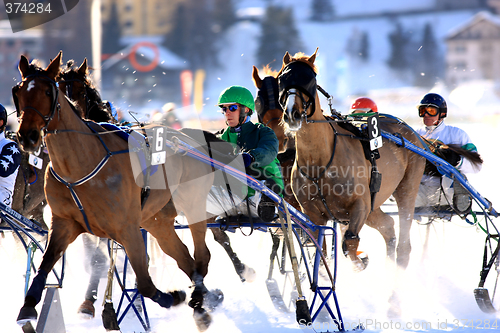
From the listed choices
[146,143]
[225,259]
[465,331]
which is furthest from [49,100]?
[225,259]

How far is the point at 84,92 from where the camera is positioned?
482cm

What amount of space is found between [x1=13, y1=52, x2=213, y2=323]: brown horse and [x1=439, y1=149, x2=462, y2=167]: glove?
3.15 meters

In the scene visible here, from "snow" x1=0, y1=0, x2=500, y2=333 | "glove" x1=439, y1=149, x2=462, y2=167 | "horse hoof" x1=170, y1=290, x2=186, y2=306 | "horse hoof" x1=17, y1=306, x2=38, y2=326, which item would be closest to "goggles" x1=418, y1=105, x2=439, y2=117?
"snow" x1=0, y1=0, x2=500, y2=333

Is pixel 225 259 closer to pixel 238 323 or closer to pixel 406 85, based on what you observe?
pixel 238 323

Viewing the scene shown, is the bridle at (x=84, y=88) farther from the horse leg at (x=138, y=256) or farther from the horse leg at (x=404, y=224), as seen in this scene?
the horse leg at (x=404, y=224)

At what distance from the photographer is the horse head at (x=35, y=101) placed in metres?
2.90

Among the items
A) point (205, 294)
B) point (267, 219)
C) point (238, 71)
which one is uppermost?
point (238, 71)

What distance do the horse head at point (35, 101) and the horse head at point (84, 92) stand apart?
5.29 ft

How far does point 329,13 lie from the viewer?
69375mm

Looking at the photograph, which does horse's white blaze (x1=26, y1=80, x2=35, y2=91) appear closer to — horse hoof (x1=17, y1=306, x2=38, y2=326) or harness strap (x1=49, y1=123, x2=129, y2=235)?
harness strap (x1=49, y1=123, x2=129, y2=235)

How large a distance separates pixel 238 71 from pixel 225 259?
5217 centimetres

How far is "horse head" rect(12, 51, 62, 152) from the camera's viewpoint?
2.90 m

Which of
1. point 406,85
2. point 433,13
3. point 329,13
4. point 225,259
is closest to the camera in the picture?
point 225,259

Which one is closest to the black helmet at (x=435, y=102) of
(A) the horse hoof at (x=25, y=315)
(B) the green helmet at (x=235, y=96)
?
(B) the green helmet at (x=235, y=96)
